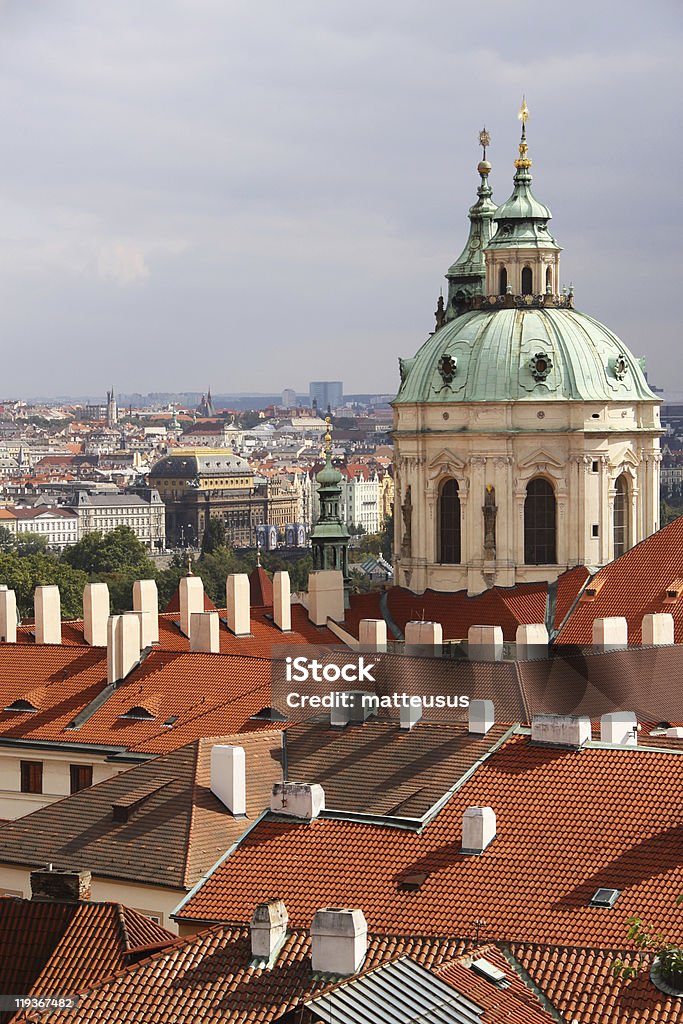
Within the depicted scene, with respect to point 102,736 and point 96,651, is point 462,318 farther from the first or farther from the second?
point 102,736

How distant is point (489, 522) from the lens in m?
80.5

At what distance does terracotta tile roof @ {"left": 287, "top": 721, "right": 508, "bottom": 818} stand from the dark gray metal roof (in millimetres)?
10854

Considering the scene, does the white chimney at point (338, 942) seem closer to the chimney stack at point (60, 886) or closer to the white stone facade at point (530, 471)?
the chimney stack at point (60, 886)

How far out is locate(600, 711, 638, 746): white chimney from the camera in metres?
45.4

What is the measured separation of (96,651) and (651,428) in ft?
79.4

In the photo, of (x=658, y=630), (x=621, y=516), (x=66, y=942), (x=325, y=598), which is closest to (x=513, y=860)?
(x=66, y=942)

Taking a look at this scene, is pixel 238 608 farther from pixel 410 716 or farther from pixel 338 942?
pixel 338 942

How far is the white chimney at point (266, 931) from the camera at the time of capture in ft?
113

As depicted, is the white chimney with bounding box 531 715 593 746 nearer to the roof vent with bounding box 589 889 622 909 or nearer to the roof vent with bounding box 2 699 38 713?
the roof vent with bounding box 589 889 622 909

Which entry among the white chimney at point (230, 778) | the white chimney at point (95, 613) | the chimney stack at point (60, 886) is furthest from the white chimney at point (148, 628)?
the chimney stack at point (60, 886)

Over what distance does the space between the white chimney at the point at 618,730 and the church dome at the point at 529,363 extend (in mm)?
34105

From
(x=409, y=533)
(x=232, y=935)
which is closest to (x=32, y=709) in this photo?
(x=409, y=533)

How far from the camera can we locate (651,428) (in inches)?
3260

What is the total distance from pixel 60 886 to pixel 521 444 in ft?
135
